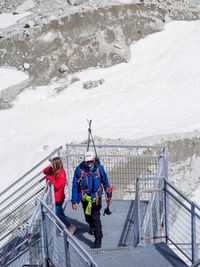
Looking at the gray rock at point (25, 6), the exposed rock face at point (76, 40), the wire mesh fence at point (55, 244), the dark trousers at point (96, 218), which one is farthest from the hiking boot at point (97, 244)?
the gray rock at point (25, 6)

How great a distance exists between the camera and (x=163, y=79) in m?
21.6

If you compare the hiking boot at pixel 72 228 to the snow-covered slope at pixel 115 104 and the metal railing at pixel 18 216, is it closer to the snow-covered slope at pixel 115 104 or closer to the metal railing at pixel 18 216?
the metal railing at pixel 18 216

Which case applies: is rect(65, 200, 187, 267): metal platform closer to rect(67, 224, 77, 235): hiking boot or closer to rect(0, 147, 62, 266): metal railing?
rect(67, 224, 77, 235): hiking boot

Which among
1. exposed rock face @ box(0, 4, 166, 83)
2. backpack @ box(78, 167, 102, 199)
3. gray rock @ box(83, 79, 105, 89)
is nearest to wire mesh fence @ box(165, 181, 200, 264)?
backpack @ box(78, 167, 102, 199)

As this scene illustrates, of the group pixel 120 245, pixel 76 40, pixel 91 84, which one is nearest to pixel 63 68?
pixel 91 84

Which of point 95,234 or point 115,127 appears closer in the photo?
point 95,234

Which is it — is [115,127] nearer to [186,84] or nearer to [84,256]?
[186,84]

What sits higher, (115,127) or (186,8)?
(186,8)

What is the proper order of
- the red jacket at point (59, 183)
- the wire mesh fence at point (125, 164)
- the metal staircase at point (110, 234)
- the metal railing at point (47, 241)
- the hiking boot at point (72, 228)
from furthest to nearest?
the wire mesh fence at point (125, 164) < the hiking boot at point (72, 228) < the red jacket at point (59, 183) < the metal staircase at point (110, 234) < the metal railing at point (47, 241)

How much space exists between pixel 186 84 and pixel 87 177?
15226 millimetres

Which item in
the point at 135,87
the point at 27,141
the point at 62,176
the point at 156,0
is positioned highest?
the point at 156,0

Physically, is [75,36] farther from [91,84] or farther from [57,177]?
[57,177]

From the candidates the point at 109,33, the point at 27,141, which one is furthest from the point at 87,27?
the point at 27,141

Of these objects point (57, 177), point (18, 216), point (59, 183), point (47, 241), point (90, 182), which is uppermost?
point (90, 182)
